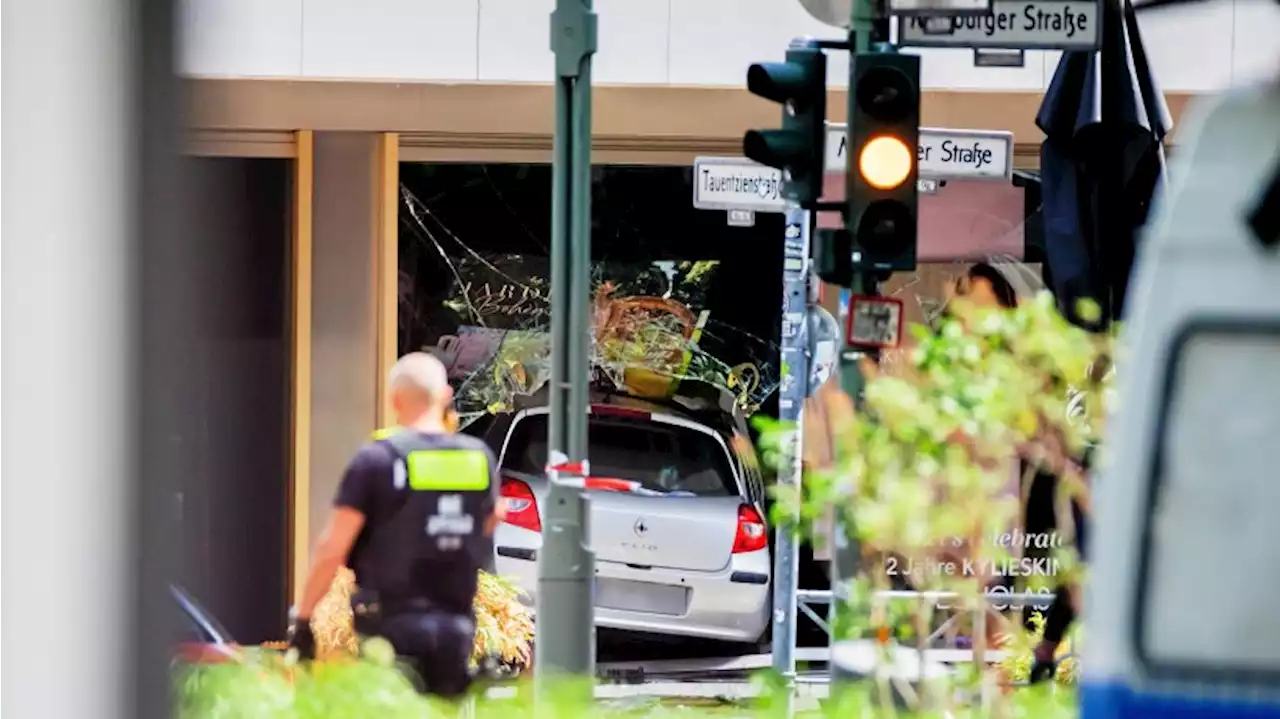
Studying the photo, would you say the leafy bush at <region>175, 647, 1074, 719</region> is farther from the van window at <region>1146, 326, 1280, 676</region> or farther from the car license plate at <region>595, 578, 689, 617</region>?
the car license plate at <region>595, 578, 689, 617</region>

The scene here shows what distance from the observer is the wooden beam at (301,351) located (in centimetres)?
960

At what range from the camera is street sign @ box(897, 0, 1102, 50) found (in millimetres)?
6305

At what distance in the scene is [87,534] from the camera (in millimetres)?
2047

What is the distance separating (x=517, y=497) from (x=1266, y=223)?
6.35 m

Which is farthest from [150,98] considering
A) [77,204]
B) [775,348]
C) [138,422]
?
[775,348]

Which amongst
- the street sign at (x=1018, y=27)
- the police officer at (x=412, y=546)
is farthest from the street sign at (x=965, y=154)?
the police officer at (x=412, y=546)

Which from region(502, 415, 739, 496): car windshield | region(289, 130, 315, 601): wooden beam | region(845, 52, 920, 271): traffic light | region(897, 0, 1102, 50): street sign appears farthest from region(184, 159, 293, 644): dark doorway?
region(897, 0, 1102, 50): street sign

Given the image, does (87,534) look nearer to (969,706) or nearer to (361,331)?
(969,706)

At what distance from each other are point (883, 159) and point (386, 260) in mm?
4210

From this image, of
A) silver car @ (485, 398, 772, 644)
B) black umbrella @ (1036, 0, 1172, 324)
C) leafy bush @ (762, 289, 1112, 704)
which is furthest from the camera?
silver car @ (485, 398, 772, 644)

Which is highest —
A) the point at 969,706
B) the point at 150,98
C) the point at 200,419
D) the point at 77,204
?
the point at 150,98

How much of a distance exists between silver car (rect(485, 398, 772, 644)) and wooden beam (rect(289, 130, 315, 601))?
3.54 ft

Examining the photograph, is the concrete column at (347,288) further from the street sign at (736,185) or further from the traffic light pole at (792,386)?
the traffic light pole at (792,386)

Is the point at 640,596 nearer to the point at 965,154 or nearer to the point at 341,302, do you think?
the point at 341,302
